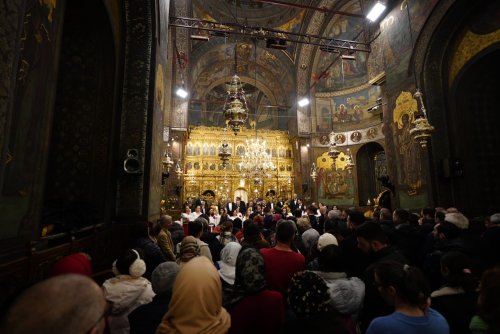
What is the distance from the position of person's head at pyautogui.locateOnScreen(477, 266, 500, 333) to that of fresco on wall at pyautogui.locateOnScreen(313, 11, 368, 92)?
667 inches

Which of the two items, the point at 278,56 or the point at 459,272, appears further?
the point at 278,56

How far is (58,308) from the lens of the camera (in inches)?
33.5

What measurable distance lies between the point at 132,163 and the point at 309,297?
5168 mm

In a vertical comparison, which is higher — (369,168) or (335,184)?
(369,168)

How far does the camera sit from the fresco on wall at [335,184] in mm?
18031

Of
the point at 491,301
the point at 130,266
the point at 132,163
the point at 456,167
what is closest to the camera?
the point at 491,301

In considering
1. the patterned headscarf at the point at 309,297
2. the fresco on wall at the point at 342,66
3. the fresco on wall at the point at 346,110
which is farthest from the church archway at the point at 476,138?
the fresco on wall at the point at 342,66

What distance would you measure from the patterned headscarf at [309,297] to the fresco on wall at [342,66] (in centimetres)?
1698

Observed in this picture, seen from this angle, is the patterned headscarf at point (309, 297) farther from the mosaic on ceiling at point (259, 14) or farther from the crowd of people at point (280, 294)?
the mosaic on ceiling at point (259, 14)

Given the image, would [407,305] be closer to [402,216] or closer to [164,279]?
[164,279]

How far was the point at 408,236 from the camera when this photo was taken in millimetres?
3699

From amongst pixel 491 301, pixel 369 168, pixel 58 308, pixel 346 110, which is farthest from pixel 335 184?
pixel 58 308

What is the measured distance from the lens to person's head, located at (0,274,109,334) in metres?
0.81

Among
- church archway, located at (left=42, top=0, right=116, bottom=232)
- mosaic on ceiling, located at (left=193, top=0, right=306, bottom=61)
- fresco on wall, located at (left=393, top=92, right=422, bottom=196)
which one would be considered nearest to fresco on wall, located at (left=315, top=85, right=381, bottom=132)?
mosaic on ceiling, located at (left=193, top=0, right=306, bottom=61)
